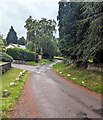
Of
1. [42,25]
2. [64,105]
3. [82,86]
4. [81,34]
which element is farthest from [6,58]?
[42,25]

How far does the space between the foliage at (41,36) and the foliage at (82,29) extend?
3222 centimetres

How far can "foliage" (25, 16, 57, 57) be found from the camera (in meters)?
71.3

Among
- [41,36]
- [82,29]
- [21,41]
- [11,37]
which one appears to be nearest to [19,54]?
[41,36]

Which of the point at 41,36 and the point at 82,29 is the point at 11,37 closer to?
the point at 41,36

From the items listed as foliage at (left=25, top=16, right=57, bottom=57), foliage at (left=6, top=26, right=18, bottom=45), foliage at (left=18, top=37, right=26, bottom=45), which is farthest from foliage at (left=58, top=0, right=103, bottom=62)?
foliage at (left=18, top=37, right=26, bottom=45)

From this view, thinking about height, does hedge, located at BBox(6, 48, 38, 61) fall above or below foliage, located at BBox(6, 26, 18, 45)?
below

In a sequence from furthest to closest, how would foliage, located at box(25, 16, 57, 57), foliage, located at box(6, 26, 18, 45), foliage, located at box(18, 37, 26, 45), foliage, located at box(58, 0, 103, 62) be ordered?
1. foliage, located at box(18, 37, 26, 45)
2. foliage, located at box(6, 26, 18, 45)
3. foliage, located at box(25, 16, 57, 57)
4. foliage, located at box(58, 0, 103, 62)

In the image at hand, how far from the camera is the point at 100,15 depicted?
16641 millimetres

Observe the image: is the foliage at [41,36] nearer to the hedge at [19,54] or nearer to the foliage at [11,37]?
the hedge at [19,54]

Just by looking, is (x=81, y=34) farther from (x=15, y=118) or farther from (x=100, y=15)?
(x=15, y=118)

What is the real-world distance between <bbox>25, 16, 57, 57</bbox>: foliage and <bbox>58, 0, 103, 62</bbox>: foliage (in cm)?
3222

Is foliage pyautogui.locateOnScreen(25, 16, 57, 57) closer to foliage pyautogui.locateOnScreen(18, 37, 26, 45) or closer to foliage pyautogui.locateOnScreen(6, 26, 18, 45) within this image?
foliage pyautogui.locateOnScreen(6, 26, 18, 45)

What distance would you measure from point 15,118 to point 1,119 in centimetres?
58

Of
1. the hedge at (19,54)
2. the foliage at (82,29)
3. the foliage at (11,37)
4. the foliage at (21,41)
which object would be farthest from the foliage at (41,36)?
the foliage at (21,41)
